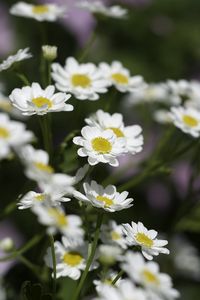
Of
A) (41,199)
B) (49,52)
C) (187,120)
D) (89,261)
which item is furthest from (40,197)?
(187,120)

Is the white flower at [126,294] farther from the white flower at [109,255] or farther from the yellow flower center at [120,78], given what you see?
the yellow flower center at [120,78]

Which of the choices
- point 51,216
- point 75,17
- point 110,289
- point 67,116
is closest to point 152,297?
point 110,289

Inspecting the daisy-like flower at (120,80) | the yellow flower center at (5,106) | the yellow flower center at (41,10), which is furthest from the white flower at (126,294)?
the yellow flower center at (41,10)

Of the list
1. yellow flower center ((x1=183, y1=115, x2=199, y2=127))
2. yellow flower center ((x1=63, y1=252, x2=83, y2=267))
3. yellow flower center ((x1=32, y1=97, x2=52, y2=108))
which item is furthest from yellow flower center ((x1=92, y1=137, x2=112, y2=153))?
yellow flower center ((x1=183, y1=115, x2=199, y2=127))

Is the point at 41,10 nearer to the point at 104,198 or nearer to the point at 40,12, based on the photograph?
the point at 40,12

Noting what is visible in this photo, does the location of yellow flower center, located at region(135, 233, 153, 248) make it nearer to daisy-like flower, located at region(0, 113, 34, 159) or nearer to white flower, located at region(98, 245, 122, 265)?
white flower, located at region(98, 245, 122, 265)

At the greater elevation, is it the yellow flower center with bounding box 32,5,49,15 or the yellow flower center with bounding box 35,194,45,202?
the yellow flower center with bounding box 32,5,49,15
